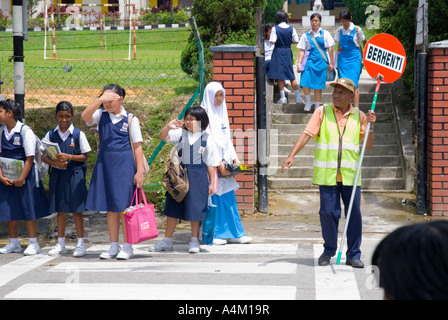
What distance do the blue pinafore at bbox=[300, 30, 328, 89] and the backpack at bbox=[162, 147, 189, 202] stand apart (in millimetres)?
4845

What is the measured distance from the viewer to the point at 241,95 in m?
9.17

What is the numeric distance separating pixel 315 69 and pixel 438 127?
3.06 metres

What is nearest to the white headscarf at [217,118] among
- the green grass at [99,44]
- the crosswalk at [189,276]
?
the crosswalk at [189,276]

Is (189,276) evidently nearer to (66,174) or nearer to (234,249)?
(234,249)

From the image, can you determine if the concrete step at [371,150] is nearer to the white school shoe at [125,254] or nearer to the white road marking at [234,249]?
the white road marking at [234,249]

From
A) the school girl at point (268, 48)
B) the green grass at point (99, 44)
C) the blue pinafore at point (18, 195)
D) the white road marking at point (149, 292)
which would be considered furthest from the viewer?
the green grass at point (99, 44)

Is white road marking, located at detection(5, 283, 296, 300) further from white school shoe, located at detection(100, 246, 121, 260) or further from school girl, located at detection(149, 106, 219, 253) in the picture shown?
school girl, located at detection(149, 106, 219, 253)

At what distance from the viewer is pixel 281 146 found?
10.9 m

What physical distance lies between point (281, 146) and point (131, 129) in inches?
174

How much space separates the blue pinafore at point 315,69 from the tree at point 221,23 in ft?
6.61

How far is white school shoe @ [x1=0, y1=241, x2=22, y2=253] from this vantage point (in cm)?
727

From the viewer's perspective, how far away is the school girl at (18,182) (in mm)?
7141

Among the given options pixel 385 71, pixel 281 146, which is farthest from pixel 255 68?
pixel 385 71

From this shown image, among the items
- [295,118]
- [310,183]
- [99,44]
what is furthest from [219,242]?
[99,44]
